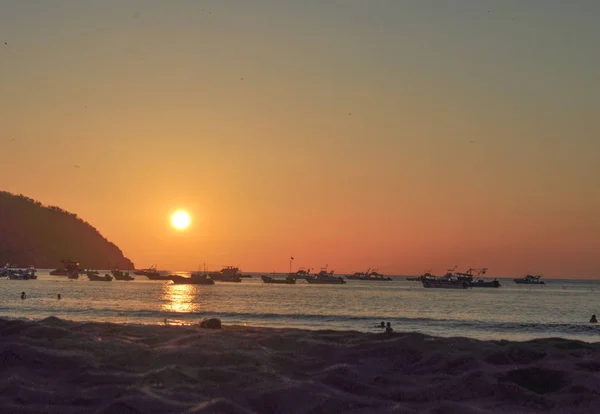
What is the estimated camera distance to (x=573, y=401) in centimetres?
1166

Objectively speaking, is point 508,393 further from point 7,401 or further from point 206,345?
point 7,401

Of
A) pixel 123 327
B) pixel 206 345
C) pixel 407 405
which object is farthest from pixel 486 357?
pixel 123 327

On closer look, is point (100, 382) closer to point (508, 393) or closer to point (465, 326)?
point (508, 393)

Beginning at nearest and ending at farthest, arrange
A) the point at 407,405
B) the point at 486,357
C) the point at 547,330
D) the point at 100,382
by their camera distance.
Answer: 1. the point at 407,405
2. the point at 100,382
3. the point at 486,357
4. the point at 547,330

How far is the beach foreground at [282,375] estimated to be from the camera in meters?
11.2

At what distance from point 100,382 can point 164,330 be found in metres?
8.84

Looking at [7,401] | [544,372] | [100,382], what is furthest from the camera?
[544,372]

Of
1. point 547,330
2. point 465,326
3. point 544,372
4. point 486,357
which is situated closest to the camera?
point 544,372

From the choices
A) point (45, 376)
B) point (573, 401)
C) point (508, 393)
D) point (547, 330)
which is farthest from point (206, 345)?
point (547, 330)

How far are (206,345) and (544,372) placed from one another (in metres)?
8.15

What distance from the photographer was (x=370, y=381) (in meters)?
13.3

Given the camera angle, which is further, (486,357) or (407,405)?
(486,357)

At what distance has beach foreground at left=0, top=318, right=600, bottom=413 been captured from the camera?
36.7ft

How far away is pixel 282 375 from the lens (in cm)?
1370
